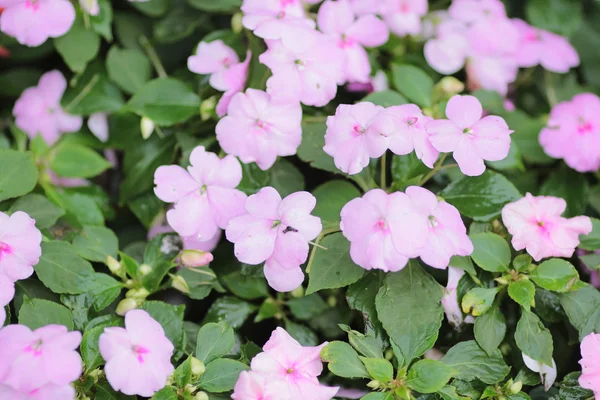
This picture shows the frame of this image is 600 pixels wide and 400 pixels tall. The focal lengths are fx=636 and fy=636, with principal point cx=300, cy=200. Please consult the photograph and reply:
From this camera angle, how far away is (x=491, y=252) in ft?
3.59

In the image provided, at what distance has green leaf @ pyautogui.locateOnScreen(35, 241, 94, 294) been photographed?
1.05 meters

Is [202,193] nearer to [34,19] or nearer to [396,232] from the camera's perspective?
[396,232]

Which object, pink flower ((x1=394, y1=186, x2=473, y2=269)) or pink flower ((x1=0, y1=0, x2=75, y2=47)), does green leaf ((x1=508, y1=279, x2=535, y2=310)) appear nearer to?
pink flower ((x1=394, y1=186, x2=473, y2=269))

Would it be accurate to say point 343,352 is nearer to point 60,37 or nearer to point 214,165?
point 214,165

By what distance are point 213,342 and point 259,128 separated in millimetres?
387

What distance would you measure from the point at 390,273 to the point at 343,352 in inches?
6.7

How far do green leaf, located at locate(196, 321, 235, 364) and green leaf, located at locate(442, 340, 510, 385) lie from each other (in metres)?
0.35

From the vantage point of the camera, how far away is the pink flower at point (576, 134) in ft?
4.36

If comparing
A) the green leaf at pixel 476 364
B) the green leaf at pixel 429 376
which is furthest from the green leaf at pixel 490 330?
the green leaf at pixel 429 376

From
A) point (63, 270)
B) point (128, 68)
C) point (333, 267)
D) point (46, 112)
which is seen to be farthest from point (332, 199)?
point (46, 112)

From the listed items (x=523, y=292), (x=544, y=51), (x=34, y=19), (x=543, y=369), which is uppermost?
(x=34, y=19)

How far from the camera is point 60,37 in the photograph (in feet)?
4.49

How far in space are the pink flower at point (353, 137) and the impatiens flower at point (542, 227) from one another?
0.93 feet

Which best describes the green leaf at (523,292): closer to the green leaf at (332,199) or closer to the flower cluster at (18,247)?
the green leaf at (332,199)
